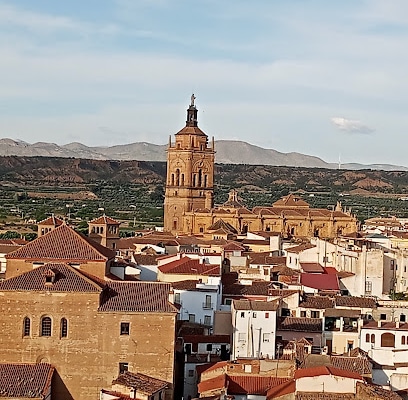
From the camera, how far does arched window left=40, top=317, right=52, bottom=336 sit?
99.6 ft

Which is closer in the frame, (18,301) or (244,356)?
(18,301)

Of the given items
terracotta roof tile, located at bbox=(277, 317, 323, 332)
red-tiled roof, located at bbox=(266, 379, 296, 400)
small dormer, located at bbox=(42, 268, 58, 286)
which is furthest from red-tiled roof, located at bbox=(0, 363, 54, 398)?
terracotta roof tile, located at bbox=(277, 317, 323, 332)

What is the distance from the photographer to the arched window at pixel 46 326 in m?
30.4

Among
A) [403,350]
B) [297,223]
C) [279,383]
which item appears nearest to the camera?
[279,383]

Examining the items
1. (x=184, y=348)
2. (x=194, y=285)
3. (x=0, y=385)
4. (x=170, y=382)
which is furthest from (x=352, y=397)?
(x=194, y=285)

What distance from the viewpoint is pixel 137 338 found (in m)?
30.0

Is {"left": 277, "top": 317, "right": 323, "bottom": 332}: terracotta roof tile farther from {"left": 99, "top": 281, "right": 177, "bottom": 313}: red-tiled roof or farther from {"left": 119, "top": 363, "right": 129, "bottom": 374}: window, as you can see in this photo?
{"left": 119, "top": 363, "right": 129, "bottom": 374}: window

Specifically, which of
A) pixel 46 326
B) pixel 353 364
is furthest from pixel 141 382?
pixel 353 364

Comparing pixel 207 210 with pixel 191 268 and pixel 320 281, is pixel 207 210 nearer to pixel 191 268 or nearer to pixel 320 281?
pixel 320 281

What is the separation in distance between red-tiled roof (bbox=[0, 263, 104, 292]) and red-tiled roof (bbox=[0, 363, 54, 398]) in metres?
2.47

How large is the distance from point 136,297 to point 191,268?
1254cm

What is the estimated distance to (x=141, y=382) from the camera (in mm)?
28828

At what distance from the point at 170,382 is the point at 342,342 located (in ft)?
28.6

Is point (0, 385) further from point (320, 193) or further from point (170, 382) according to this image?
point (320, 193)
